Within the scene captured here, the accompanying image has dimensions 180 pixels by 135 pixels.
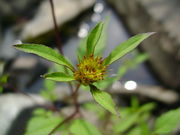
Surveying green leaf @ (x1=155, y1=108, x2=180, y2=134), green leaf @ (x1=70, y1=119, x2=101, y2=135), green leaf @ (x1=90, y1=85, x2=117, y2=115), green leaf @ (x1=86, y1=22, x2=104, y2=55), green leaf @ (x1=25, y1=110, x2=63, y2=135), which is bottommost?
green leaf @ (x1=155, y1=108, x2=180, y2=134)

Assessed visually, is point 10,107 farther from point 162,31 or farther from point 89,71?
point 162,31

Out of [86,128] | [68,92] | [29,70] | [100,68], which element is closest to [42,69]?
[29,70]

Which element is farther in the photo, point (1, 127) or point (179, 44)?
point (179, 44)

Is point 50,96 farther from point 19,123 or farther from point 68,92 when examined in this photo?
point 68,92

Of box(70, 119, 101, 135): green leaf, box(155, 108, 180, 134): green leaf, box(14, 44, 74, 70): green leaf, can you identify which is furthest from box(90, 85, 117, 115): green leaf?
box(155, 108, 180, 134): green leaf

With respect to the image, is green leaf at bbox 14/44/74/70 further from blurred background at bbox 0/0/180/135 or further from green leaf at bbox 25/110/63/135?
blurred background at bbox 0/0/180/135

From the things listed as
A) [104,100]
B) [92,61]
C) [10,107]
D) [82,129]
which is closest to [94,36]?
[92,61]

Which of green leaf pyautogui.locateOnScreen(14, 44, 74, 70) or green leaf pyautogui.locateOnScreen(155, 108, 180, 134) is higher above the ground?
green leaf pyautogui.locateOnScreen(14, 44, 74, 70)
